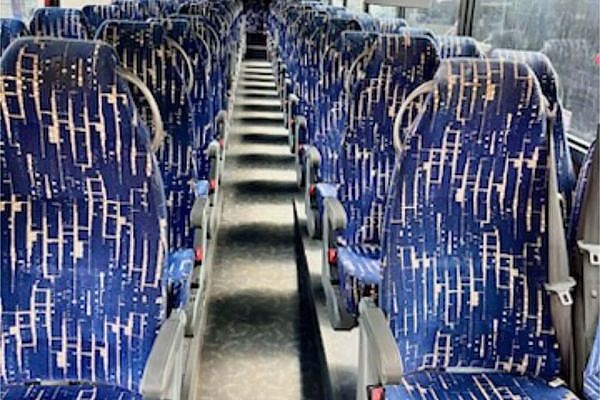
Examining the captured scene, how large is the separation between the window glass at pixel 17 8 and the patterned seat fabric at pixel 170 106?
2.64m

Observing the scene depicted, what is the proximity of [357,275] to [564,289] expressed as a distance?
2.65 feet

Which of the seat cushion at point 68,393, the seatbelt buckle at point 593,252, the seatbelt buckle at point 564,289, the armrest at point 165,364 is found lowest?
the seat cushion at point 68,393

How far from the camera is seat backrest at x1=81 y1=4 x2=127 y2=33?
551 centimetres

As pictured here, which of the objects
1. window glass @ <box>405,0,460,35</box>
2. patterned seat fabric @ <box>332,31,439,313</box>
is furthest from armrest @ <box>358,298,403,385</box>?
window glass @ <box>405,0,460,35</box>

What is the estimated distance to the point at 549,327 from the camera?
6.52ft

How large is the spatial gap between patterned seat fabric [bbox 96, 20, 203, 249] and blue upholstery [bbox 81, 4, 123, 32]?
2.80m

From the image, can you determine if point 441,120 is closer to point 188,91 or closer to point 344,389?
point 344,389

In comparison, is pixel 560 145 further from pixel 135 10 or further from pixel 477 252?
pixel 135 10

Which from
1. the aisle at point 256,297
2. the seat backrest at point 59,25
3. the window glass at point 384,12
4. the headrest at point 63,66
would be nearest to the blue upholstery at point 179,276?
the aisle at point 256,297

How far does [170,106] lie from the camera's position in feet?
9.29

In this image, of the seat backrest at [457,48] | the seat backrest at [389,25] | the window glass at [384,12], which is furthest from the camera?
the window glass at [384,12]

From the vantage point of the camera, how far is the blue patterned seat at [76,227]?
1.72 m

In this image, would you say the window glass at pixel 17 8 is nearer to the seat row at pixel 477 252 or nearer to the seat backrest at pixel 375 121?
the seat backrest at pixel 375 121

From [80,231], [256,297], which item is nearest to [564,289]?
[80,231]
